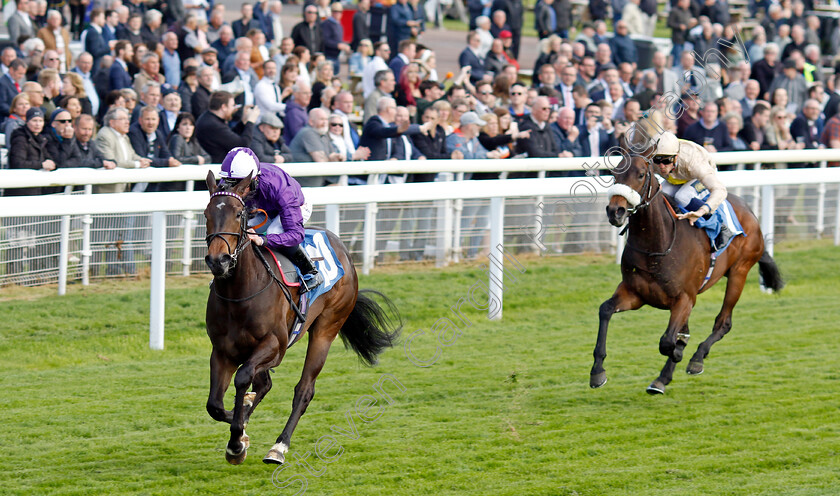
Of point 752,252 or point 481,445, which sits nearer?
point 481,445

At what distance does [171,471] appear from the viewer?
480 cm

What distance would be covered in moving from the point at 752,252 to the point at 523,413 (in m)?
2.44

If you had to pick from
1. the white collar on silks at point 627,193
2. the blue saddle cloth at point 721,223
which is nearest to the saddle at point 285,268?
the white collar on silks at point 627,193

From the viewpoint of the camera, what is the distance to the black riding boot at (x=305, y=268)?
17.0 ft

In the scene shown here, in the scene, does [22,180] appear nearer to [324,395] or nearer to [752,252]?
[324,395]

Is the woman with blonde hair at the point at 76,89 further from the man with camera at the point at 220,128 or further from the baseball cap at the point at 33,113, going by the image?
the baseball cap at the point at 33,113

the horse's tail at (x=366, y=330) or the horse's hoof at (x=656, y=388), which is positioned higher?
the horse's tail at (x=366, y=330)

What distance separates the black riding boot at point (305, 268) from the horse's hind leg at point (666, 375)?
7.38 feet

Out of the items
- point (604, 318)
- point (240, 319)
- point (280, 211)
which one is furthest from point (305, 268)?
point (604, 318)

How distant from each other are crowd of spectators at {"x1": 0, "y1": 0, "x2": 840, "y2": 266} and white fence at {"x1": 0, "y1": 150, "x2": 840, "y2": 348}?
14.9 inches

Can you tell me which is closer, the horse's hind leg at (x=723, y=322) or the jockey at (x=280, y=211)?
the jockey at (x=280, y=211)

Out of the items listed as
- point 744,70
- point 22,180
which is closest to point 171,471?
point 22,180

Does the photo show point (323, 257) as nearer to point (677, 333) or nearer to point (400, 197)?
point (677, 333)

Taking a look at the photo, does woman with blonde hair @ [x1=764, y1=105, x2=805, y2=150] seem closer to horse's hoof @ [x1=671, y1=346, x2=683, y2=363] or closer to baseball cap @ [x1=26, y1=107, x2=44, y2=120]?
horse's hoof @ [x1=671, y1=346, x2=683, y2=363]
